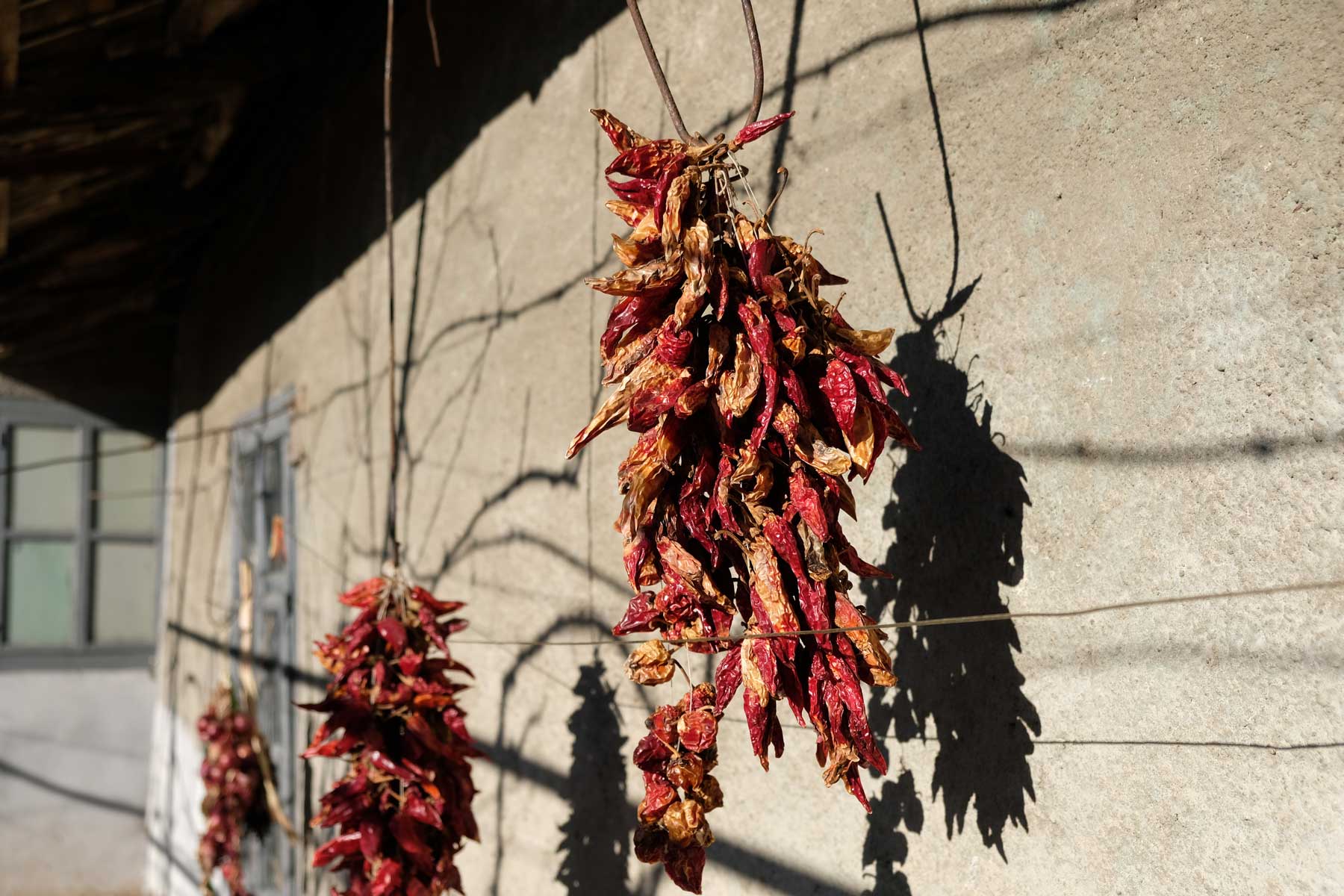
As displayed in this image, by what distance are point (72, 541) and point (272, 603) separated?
13.3 feet

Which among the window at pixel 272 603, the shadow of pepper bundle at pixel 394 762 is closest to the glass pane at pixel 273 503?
the window at pixel 272 603

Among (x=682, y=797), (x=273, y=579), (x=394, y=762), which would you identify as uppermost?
(x=273, y=579)

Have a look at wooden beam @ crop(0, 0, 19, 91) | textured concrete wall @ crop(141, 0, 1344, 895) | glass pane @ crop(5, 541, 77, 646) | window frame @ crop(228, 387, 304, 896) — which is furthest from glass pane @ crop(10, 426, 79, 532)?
textured concrete wall @ crop(141, 0, 1344, 895)

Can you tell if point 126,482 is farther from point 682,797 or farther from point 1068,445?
point 1068,445

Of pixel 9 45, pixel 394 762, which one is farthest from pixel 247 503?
pixel 394 762

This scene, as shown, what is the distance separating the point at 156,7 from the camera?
3.20 metres

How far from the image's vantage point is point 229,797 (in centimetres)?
407

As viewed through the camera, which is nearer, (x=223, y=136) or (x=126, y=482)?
(x=223, y=136)

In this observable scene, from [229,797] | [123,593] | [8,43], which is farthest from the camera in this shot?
[123,593]

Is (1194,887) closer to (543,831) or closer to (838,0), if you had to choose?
(838,0)

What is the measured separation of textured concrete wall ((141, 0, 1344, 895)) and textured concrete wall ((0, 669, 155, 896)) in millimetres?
6386

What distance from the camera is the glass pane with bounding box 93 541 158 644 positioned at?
7.60m

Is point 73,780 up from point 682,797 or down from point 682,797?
down

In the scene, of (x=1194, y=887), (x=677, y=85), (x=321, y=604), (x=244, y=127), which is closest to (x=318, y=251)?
(x=244, y=127)
